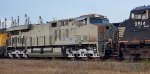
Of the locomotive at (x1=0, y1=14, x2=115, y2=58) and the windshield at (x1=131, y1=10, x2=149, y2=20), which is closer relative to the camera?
the windshield at (x1=131, y1=10, x2=149, y2=20)

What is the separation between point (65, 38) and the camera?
28.0 m

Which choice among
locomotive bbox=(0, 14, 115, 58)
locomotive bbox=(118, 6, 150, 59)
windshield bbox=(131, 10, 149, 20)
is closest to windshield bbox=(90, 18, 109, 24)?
locomotive bbox=(0, 14, 115, 58)

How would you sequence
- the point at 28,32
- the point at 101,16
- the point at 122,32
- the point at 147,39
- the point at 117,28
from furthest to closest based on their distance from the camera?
the point at 28,32
the point at 101,16
the point at 117,28
the point at 122,32
the point at 147,39

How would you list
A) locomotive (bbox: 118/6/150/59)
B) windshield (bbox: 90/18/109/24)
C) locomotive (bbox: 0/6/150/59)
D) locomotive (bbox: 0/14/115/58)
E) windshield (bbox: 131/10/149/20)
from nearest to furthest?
locomotive (bbox: 118/6/150/59) → windshield (bbox: 131/10/149/20) → locomotive (bbox: 0/6/150/59) → locomotive (bbox: 0/14/115/58) → windshield (bbox: 90/18/109/24)

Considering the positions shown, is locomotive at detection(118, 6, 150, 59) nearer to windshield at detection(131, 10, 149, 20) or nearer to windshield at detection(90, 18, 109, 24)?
windshield at detection(131, 10, 149, 20)

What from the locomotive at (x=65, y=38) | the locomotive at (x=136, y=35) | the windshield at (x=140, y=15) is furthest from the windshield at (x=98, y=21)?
the windshield at (x=140, y=15)

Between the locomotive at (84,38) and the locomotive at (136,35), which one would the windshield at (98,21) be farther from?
the locomotive at (136,35)

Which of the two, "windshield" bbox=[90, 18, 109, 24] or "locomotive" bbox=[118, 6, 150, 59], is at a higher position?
"windshield" bbox=[90, 18, 109, 24]

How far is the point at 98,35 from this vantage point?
24.7 meters

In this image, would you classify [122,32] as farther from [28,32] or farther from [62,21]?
[28,32]

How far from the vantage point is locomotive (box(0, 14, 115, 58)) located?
24.9 meters

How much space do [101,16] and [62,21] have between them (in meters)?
3.86

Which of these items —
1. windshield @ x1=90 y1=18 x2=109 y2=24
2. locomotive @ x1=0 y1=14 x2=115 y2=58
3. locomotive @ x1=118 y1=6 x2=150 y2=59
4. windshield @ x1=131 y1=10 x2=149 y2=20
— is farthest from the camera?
windshield @ x1=90 y1=18 x2=109 y2=24

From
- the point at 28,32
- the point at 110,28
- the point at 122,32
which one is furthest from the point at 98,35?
the point at 28,32
